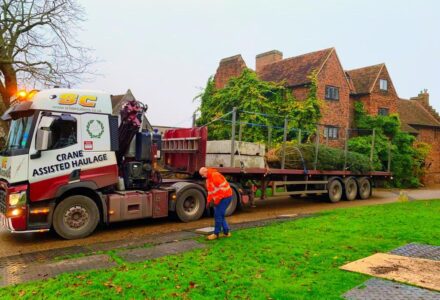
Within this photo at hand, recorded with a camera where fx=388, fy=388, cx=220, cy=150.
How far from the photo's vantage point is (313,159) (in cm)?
1473

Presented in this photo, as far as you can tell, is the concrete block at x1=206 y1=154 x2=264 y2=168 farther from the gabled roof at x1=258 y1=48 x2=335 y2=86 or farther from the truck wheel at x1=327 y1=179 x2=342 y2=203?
the gabled roof at x1=258 y1=48 x2=335 y2=86

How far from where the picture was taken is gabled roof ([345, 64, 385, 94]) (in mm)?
30377

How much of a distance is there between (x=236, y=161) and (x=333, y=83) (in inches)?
727

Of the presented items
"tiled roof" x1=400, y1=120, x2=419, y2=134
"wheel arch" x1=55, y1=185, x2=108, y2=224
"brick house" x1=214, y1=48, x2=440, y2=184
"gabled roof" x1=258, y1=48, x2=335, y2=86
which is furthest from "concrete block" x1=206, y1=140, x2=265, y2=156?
"tiled roof" x1=400, y1=120, x2=419, y2=134

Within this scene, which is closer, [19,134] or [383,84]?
[19,134]

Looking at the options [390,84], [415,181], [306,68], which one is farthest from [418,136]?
[306,68]

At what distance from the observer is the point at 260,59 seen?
34344mm

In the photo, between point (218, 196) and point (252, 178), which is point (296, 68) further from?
point (218, 196)

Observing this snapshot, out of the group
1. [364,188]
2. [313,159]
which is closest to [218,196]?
[313,159]

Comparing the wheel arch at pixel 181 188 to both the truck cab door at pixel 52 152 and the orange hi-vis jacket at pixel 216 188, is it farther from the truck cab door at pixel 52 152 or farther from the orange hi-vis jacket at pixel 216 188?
the truck cab door at pixel 52 152

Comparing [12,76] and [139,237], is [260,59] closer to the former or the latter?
[12,76]

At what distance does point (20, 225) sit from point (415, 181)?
2543 cm

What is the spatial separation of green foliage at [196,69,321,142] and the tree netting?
776 cm

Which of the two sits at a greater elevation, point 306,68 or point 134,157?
point 306,68
